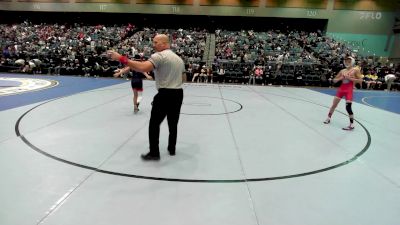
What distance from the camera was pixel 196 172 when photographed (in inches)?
143

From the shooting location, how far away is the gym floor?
2.68 meters

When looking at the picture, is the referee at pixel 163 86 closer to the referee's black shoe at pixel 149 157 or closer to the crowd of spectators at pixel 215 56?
the referee's black shoe at pixel 149 157

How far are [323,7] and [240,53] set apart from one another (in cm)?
1134

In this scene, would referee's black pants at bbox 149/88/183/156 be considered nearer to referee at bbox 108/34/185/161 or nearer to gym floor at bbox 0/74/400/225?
referee at bbox 108/34/185/161

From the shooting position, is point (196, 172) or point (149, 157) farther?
point (149, 157)

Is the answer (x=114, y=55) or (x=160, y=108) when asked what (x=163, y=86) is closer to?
(x=160, y=108)

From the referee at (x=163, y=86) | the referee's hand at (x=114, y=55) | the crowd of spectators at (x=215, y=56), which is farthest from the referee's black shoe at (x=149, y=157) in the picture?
the crowd of spectators at (x=215, y=56)

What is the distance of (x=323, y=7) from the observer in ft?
83.2

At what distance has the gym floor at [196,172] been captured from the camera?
268cm

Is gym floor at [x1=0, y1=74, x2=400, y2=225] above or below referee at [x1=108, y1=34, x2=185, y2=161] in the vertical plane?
below

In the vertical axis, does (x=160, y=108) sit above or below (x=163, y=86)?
below

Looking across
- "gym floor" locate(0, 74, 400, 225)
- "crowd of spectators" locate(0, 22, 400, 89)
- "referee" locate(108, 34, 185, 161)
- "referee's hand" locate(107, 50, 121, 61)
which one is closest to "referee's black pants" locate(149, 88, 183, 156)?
"referee" locate(108, 34, 185, 161)

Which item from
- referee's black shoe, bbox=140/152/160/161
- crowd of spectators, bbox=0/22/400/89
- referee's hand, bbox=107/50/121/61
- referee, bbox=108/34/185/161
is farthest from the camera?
crowd of spectators, bbox=0/22/400/89

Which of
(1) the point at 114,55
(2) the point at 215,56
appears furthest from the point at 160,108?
(2) the point at 215,56
